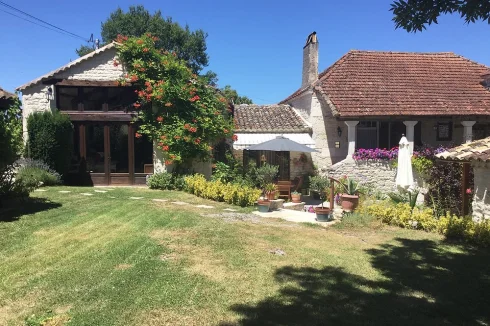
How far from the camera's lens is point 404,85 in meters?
23.6

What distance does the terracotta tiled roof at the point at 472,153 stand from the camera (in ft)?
38.3

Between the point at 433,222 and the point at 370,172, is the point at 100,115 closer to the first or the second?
the point at 370,172

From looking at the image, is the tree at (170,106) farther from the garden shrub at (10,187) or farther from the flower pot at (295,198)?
the garden shrub at (10,187)

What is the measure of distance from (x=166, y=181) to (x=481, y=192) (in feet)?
48.5

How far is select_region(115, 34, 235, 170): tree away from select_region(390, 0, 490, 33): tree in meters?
15.2

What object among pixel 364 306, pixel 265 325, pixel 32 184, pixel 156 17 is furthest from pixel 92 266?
pixel 156 17

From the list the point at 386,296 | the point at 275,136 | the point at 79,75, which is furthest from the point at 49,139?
the point at 386,296

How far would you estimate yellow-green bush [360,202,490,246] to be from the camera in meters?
11.1

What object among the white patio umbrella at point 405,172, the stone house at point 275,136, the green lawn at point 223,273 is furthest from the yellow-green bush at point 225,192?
the white patio umbrella at point 405,172

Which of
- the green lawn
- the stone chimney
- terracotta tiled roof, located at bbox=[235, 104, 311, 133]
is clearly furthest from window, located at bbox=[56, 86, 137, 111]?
the stone chimney

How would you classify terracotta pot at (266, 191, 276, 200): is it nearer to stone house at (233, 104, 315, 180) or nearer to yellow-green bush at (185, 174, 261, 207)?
yellow-green bush at (185, 174, 261, 207)

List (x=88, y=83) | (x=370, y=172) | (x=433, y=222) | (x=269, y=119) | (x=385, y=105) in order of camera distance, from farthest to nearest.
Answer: (x=269, y=119) → (x=385, y=105) → (x=370, y=172) → (x=88, y=83) → (x=433, y=222)

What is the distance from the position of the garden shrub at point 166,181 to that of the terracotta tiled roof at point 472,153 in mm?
12873

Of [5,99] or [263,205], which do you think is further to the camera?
[263,205]
